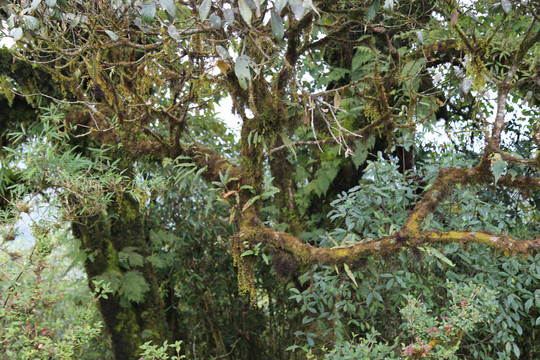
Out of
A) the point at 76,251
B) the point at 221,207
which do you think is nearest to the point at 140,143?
the point at 76,251

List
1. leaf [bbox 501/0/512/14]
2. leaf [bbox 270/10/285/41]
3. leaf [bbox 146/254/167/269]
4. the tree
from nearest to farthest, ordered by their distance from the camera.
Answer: leaf [bbox 270/10/285/41], leaf [bbox 501/0/512/14], the tree, leaf [bbox 146/254/167/269]

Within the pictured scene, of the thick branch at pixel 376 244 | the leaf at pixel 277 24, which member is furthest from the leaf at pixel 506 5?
the leaf at pixel 277 24

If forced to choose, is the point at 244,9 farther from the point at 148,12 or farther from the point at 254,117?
the point at 254,117

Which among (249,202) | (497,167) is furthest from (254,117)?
(497,167)

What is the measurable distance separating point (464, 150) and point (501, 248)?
2.61 m

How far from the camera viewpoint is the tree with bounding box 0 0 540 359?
7.58 feet

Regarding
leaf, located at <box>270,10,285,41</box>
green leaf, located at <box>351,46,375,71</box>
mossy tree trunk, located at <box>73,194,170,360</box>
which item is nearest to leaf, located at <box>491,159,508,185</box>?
leaf, located at <box>270,10,285,41</box>

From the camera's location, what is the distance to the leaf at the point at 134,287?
3961mm

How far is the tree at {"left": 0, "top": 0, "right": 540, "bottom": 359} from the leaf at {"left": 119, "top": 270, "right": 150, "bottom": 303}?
13 millimetres

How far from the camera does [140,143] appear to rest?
3.45m

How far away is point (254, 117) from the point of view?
262 cm

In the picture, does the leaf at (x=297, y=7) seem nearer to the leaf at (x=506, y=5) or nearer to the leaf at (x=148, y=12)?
the leaf at (x=148, y=12)

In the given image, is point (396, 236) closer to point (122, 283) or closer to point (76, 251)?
point (122, 283)

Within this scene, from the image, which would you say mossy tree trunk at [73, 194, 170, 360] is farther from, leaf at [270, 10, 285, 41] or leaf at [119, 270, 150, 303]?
leaf at [270, 10, 285, 41]
